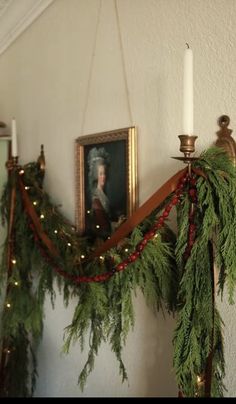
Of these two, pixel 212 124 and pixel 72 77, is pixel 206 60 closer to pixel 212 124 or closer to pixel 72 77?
pixel 212 124

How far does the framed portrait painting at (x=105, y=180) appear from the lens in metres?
1.01

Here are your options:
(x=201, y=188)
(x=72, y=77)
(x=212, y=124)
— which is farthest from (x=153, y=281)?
(x=72, y=77)

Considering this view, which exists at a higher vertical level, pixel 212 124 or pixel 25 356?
pixel 212 124

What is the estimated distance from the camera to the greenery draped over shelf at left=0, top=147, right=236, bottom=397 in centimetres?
74

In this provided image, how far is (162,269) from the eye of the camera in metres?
0.85

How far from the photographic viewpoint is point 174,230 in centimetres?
91

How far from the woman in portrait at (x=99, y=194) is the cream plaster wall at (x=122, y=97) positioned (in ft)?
0.28

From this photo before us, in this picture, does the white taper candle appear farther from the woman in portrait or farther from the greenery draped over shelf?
the woman in portrait

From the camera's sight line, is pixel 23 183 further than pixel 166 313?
Yes

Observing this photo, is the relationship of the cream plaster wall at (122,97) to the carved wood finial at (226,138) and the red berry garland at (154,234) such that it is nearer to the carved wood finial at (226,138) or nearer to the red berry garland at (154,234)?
the carved wood finial at (226,138)

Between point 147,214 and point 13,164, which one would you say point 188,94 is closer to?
point 147,214

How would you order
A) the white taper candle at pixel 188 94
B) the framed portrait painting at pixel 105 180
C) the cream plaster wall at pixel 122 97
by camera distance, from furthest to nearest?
the framed portrait painting at pixel 105 180 → the cream plaster wall at pixel 122 97 → the white taper candle at pixel 188 94

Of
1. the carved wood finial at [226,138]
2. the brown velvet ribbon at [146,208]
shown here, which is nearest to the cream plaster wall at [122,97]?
the carved wood finial at [226,138]

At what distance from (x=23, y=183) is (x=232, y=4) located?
84cm
